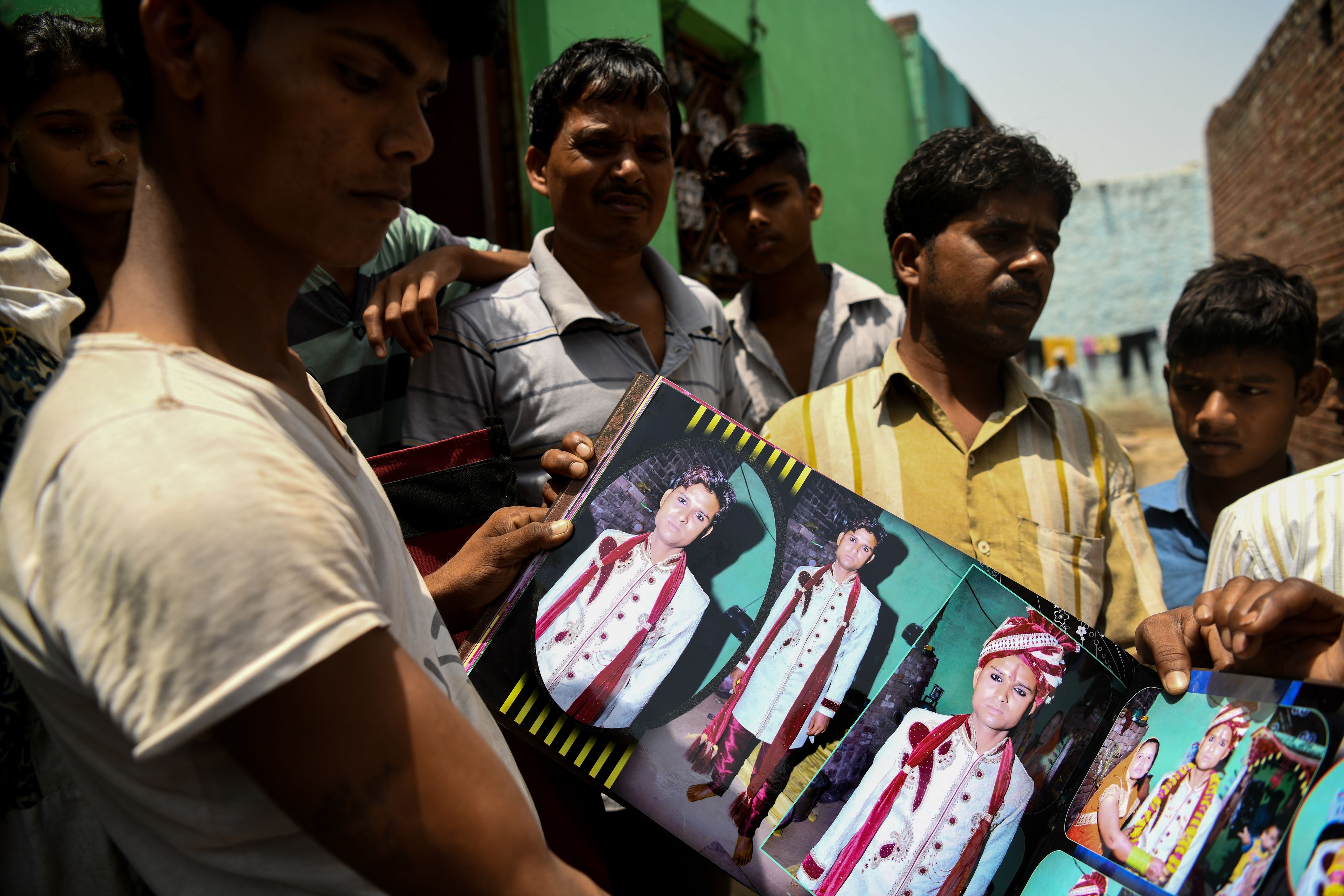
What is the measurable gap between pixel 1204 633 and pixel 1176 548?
1.45m

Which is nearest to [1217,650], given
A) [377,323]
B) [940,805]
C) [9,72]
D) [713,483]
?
[940,805]

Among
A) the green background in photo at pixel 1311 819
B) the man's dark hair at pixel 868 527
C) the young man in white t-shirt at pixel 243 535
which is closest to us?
the young man in white t-shirt at pixel 243 535

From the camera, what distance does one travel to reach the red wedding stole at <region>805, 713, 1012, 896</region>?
115cm

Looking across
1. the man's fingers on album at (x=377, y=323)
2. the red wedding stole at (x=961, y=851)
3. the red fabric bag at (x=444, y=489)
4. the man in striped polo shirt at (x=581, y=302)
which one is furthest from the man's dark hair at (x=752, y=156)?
the red wedding stole at (x=961, y=851)

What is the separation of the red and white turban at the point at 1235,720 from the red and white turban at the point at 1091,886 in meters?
0.27

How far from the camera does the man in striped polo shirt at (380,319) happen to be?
1.69 meters

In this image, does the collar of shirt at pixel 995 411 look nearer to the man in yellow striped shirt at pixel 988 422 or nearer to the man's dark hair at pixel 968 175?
the man in yellow striped shirt at pixel 988 422

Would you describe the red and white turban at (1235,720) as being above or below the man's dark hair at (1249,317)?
below

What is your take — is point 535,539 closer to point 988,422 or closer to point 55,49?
point 988,422

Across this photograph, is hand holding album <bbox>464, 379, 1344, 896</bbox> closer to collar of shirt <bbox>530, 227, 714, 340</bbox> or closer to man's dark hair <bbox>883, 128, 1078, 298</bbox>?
collar of shirt <bbox>530, 227, 714, 340</bbox>

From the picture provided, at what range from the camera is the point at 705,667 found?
122 cm

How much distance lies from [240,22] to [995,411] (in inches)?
→ 69.8

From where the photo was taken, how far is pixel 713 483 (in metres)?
1.33

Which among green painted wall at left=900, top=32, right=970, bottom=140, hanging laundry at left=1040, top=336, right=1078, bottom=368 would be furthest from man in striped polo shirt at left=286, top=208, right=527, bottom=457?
hanging laundry at left=1040, top=336, right=1078, bottom=368
